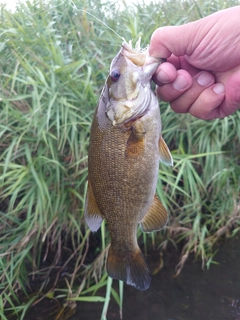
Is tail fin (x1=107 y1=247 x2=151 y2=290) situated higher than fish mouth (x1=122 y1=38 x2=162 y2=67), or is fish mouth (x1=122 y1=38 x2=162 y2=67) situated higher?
fish mouth (x1=122 y1=38 x2=162 y2=67)

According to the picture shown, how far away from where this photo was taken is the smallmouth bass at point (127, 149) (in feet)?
5.05

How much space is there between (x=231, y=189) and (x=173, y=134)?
0.75 m

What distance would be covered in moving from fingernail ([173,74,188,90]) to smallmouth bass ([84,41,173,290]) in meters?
0.21

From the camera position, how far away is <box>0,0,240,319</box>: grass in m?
2.84

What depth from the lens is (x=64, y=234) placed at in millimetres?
3281

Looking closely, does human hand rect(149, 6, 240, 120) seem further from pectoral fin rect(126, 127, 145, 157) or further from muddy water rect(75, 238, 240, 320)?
muddy water rect(75, 238, 240, 320)

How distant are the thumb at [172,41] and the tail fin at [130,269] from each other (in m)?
0.96

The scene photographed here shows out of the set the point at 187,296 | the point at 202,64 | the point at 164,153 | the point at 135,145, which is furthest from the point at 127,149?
the point at 187,296

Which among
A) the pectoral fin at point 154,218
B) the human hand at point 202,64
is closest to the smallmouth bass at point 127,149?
the pectoral fin at point 154,218

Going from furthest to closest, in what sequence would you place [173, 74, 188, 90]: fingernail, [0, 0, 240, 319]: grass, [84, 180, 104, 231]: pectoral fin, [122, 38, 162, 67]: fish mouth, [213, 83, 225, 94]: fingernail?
[0, 0, 240, 319]: grass
[213, 83, 225, 94]: fingernail
[173, 74, 188, 90]: fingernail
[84, 180, 104, 231]: pectoral fin
[122, 38, 162, 67]: fish mouth

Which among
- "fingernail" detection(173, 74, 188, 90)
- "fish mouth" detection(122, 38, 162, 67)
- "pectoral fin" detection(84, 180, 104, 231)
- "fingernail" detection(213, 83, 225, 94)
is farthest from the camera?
"fingernail" detection(213, 83, 225, 94)

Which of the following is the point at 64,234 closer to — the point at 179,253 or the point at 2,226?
the point at 2,226

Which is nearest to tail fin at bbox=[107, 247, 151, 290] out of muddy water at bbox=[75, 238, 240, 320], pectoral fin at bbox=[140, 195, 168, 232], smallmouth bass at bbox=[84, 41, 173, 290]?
smallmouth bass at bbox=[84, 41, 173, 290]

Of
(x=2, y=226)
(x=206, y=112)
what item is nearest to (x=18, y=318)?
(x=2, y=226)
